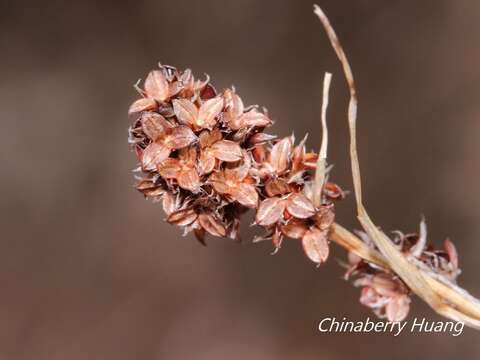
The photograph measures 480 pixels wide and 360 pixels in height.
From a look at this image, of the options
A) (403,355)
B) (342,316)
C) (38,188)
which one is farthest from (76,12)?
(403,355)

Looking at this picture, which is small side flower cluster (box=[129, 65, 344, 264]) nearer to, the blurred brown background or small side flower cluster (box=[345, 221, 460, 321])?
small side flower cluster (box=[345, 221, 460, 321])

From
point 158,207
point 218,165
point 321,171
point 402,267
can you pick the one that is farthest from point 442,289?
point 158,207

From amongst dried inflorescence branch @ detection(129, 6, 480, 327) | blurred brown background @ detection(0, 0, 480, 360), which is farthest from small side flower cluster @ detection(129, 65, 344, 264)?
blurred brown background @ detection(0, 0, 480, 360)

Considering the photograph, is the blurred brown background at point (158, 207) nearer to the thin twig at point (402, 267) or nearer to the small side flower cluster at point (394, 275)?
the small side flower cluster at point (394, 275)

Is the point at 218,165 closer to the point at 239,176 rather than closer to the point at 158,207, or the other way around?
the point at 239,176

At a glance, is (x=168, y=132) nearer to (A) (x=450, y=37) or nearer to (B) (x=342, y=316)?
(B) (x=342, y=316)

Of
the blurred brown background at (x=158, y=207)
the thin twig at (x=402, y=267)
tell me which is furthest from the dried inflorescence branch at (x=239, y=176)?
the blurred brown background at (x=158, y=207)
